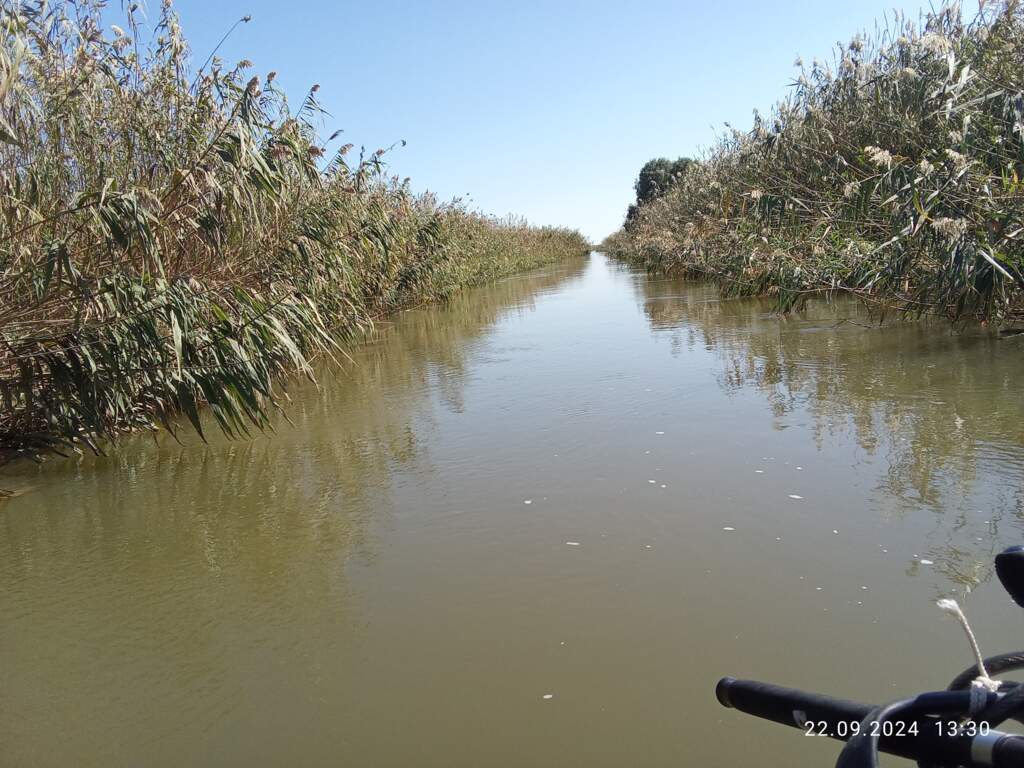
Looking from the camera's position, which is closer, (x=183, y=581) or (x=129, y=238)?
(x=183, y=581)

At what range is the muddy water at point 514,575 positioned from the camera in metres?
2.25

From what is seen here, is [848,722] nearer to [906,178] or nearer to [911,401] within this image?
[911,401]

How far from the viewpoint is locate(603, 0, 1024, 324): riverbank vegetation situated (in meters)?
6.30

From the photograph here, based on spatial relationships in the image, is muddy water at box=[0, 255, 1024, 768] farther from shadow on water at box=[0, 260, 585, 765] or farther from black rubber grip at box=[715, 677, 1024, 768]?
black rubber grip at box=[715, 677, 1024, 768]

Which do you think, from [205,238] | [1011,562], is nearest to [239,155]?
[205,238]

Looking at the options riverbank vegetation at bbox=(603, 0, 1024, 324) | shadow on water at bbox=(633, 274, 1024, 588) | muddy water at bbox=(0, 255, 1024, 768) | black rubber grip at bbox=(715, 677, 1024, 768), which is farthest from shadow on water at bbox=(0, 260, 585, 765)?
riverbank vegetation at bbox=(603, 0, 1024, 324)

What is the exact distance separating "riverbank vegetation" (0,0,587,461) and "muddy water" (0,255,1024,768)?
62 cm

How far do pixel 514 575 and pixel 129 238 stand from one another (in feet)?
10.2

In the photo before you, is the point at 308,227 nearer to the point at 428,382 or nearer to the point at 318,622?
the point at 428,382

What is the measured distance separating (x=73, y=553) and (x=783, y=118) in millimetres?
10432

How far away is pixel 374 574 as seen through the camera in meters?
3.32

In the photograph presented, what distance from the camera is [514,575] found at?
10.4 feet

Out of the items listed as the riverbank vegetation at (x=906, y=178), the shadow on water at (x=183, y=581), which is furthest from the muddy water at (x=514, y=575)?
the riverbank vegetation at (x=906, y=178)

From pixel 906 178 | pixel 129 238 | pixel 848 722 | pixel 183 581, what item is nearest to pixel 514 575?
pixel 183 581
